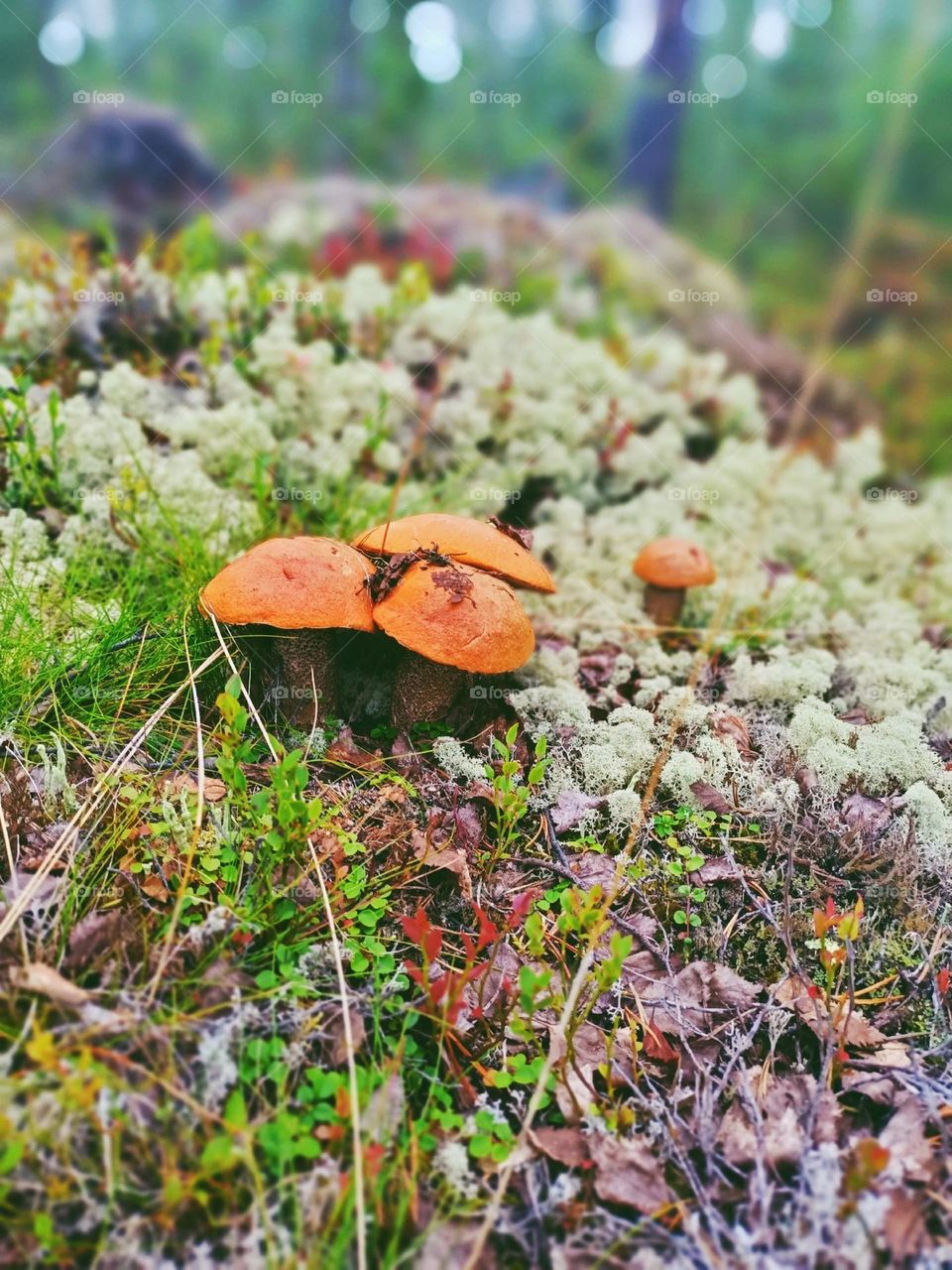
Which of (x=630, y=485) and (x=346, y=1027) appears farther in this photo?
(x=630, y=485)

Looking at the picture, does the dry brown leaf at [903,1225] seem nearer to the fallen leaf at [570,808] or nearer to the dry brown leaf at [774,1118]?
the dry brown leaf at [774,1118]

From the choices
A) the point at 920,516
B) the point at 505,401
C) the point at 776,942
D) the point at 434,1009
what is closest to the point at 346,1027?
the point at 434,1009

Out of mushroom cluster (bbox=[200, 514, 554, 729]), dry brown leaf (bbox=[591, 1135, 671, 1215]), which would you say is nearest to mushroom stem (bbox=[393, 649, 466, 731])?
mushroom cluster (bbox=[200, 514, 554, 729])

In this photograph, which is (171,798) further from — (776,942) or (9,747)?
(776,942)

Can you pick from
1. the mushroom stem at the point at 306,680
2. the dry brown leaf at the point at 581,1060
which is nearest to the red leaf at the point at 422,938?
the dry brown leaf at the point at 581,1060

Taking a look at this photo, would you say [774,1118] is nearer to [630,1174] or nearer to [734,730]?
[630,1174]

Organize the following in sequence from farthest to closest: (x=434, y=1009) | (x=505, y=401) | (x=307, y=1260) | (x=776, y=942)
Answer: (x=505, y=401)
(x=776, y=942)
(x=434, y=1009)
(x=307, y=1260)
